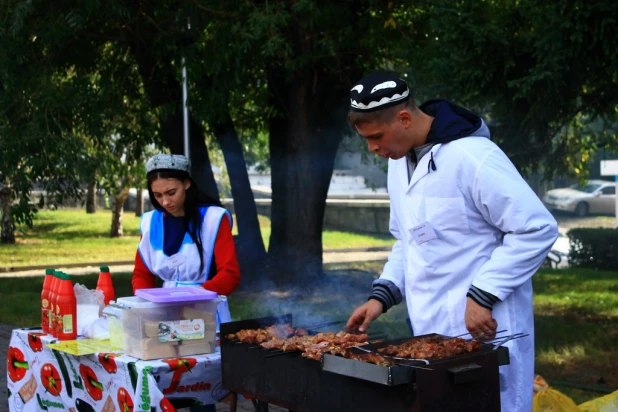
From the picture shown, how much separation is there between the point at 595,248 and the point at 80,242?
14.3 m

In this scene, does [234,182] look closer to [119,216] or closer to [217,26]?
[217,26]

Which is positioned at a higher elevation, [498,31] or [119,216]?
[498,31]

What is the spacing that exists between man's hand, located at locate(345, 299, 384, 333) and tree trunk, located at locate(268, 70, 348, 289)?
8.17 m

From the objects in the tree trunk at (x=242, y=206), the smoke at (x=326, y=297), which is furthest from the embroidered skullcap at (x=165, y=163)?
the tree trunk at (x=242, y=206)

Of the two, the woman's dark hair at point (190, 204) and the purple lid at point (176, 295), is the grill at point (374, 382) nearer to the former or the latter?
the purple lid at point (176, 295)

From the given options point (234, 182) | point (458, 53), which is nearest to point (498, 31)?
point (458, 53)

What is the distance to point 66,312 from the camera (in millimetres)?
4379

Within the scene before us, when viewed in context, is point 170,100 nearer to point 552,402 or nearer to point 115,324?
point 115,324

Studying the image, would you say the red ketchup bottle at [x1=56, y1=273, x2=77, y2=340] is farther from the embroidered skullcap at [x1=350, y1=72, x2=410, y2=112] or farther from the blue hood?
the blue hood

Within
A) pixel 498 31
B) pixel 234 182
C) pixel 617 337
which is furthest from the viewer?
pixel 234 182

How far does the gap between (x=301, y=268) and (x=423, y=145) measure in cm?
901

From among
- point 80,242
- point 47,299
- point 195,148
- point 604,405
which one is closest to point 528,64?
point 604,405

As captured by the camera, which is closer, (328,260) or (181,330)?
(181,330)

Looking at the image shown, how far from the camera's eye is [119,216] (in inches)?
1028
